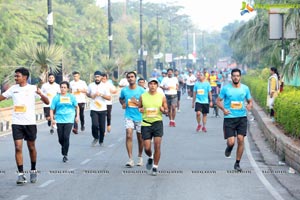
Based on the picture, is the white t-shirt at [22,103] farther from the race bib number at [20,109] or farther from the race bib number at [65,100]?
the race bib number at [65,100]

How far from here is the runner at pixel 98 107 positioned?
2112 cm

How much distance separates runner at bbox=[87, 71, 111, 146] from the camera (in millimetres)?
21125

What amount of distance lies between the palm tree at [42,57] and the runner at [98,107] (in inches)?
563

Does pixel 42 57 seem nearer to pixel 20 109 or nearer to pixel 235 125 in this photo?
pixel 235 125

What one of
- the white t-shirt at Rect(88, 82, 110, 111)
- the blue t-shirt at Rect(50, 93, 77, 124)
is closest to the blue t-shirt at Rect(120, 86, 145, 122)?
the blue t-shirt at Rect(50, 93, 77, 124)

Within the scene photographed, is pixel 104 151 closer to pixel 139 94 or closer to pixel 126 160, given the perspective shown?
pixel 126 160

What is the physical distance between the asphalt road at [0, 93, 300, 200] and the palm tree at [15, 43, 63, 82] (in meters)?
13.0

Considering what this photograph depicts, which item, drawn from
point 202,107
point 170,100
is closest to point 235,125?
point 202,107

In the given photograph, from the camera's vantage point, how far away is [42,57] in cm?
3578

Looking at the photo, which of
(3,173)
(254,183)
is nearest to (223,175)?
(254,183)

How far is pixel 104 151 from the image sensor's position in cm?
2003

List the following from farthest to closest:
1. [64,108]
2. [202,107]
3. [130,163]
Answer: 1. [202,107]
2. [64,108]
3. [130,163]

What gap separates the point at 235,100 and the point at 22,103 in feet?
13.9

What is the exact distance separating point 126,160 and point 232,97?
2.99m
